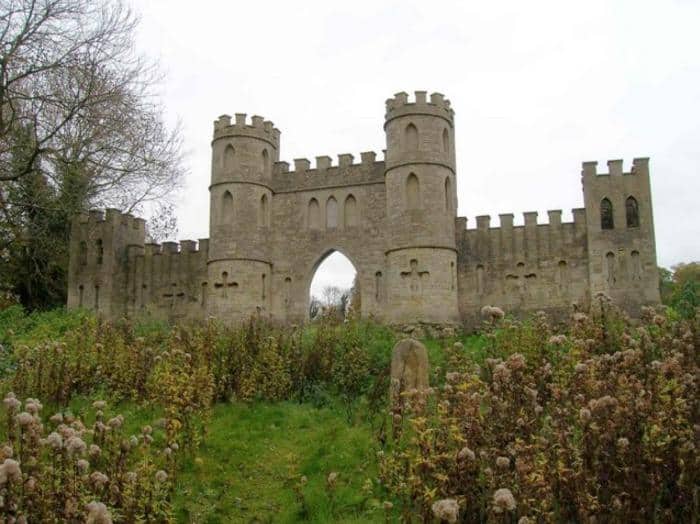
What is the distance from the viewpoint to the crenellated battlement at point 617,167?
25406mm

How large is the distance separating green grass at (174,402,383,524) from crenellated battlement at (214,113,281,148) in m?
17.9

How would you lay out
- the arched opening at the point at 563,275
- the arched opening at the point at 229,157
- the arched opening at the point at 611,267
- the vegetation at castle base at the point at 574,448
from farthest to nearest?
the arched opening at the point at 229,157
the arched opening at the point at 563,275
the arched opening at the point at 611,267
the vegetation at castle base at the point at 574,448

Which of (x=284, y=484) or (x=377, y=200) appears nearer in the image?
(x=284, y=484)

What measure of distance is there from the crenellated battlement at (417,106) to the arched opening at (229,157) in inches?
225

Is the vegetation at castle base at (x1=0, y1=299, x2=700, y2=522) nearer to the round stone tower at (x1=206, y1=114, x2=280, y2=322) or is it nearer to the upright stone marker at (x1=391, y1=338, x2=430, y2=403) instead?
the upright stone marker at (x1=391, y1=338, x2=430, y2=403)

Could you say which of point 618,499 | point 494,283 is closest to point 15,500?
point 618,499

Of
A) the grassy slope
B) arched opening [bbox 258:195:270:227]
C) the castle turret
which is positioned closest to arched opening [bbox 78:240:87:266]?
arched opening [bbox 258:195:270:227]

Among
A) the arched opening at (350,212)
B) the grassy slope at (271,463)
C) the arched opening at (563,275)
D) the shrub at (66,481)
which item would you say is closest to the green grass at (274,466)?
the grassy slope at (271,463)

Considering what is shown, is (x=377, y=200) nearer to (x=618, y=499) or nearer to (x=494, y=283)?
(x=494, y=283)

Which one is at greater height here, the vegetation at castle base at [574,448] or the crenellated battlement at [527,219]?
the crenellated battlement at [527,219]

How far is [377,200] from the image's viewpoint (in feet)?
89.4

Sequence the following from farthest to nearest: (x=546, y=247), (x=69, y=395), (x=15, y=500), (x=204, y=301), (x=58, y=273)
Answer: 1. (x=58, y=273)
2. (x=204, y=301)
3. (x=546, y=247)
4. (x=69, y=395)
5. (x=15, y=500)

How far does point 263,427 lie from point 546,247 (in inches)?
657

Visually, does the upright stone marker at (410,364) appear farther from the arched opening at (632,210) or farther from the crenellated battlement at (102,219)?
the crenellated battlement at (102,219)
